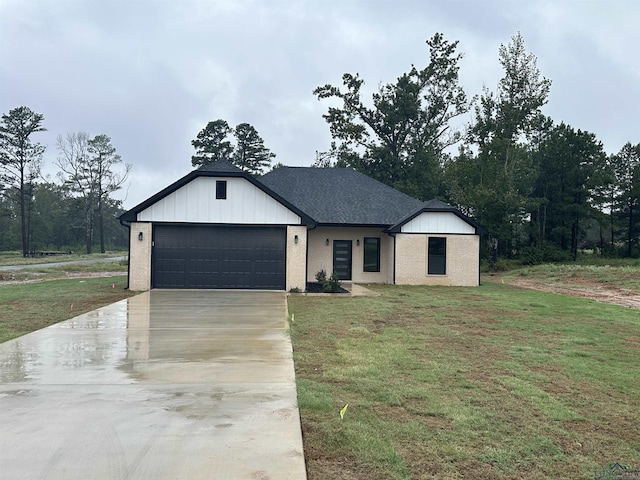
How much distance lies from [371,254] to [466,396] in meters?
17.5

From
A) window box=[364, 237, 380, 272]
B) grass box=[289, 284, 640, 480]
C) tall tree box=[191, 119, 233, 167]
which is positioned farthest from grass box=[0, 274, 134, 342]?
tall tree box=[191, 119, 233, 167]

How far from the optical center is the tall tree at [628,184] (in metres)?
46.1

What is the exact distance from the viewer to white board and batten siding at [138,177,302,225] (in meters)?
17.8

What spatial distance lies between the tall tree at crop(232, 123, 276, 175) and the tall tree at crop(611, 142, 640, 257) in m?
38.9

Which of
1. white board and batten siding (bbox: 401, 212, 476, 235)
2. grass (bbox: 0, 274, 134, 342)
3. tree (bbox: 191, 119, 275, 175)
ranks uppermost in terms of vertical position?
tree (bbox: 191, 119, 275, 175)

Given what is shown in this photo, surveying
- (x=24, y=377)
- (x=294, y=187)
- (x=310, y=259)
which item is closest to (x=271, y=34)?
(x=294, y=187)

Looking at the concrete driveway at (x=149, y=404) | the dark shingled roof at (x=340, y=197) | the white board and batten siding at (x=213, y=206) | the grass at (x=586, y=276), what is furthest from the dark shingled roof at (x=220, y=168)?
the grass at (x=586, y=276)

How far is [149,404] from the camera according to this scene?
507 centimetres

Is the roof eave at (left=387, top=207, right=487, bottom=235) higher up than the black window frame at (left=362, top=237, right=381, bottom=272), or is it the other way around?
the roof eave at (left=387, top=207, right=487, bottom=235)

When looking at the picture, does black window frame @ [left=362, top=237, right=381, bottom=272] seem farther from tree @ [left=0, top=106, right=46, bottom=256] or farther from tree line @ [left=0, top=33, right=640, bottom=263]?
tree @ [left=0, top=106, right=46, bottom=256]

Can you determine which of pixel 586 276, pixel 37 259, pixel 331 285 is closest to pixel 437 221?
pixel 331 285

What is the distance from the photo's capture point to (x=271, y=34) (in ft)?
66.9

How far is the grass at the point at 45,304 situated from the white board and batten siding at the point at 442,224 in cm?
1193

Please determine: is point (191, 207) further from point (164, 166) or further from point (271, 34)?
point (164, 166)
